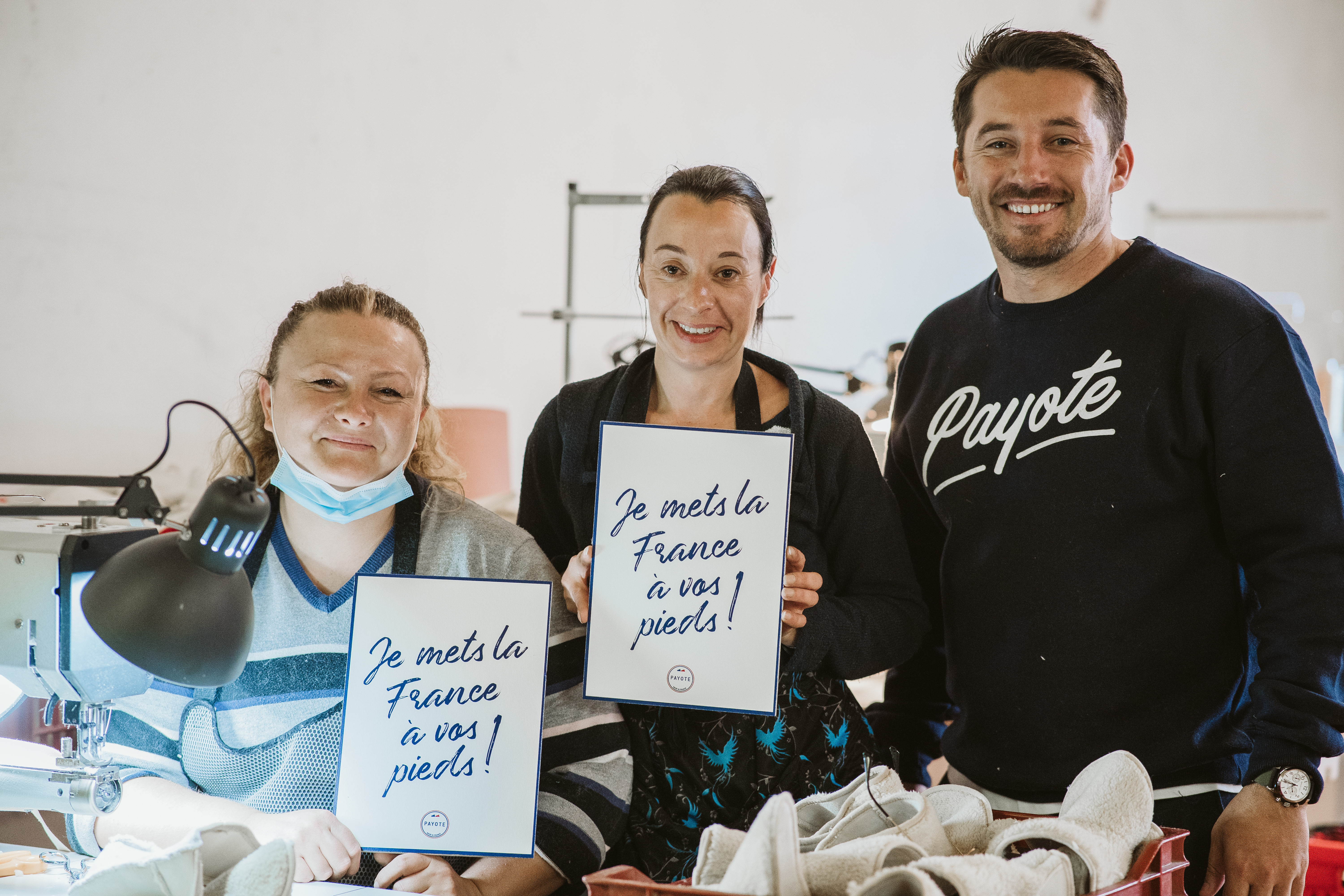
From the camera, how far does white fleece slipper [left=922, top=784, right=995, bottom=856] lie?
95cm

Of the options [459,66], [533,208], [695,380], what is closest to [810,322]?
[533,208]

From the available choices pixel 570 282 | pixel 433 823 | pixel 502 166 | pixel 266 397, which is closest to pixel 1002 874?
pixel 433 823

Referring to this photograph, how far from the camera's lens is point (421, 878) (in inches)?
43.6

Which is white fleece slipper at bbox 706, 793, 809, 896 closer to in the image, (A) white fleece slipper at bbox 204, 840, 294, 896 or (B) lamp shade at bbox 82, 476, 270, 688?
(A) white fleece slipper at bbox 204, 840, 294, 896

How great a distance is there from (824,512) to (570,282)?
2481 millimetres

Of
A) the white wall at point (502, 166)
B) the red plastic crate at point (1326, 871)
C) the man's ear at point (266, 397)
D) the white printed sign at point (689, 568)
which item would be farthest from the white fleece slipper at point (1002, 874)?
the white wall at point (502, 166)

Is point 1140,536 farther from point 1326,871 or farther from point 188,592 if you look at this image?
point 188,592

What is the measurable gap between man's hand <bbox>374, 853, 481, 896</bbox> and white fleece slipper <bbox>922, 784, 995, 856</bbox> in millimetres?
494

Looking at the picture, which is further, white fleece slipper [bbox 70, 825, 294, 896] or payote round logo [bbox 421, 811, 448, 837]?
payote round logo [bbox 421, 811, 448, 837]

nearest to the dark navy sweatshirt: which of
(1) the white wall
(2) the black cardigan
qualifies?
(2) the black cardigan

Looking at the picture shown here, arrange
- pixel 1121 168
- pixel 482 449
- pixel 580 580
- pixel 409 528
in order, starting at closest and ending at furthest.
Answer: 1. pixel 580 580
2. pixel 409 528
3. pixel 1121 168
4. pixel 482 449

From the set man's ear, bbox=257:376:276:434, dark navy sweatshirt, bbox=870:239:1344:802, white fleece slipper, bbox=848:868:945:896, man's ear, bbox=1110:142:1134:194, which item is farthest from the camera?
man's ear, bbox=1110:142:1134:194

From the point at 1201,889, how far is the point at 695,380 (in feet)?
2.87

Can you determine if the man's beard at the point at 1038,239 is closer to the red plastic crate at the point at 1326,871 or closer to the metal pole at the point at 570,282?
the red plastic crate at the point at 1326,871
